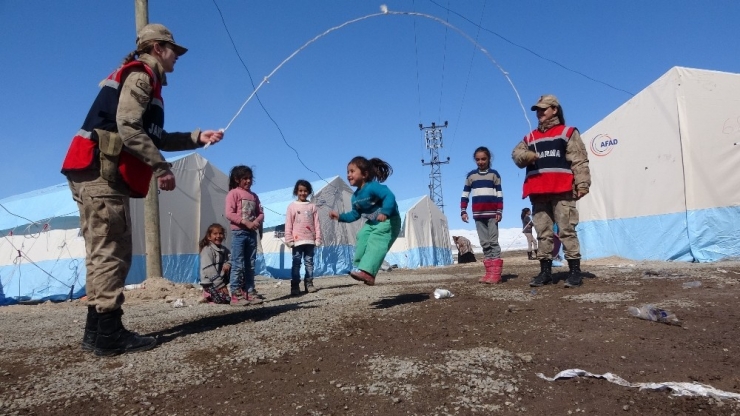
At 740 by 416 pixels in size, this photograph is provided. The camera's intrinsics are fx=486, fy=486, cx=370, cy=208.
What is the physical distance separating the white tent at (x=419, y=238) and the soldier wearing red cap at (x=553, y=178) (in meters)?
16.1

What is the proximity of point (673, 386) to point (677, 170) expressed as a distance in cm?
1023

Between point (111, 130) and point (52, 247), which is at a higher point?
point (111, 130)

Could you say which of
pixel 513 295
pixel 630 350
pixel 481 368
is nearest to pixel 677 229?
pixel 513 295

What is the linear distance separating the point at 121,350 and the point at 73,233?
904cm

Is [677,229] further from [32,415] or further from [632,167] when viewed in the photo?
[32,415]

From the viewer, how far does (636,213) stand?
11.7 m

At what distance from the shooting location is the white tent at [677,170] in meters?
9.89

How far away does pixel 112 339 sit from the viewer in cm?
296

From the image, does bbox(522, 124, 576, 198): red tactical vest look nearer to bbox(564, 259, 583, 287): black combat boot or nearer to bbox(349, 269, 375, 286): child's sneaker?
bbox(564, 259, 583, 287): black combat boot

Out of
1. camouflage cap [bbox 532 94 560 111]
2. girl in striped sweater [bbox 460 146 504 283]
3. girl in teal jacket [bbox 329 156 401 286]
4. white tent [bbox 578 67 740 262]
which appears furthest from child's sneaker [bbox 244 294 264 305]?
white tent [bbox 578 67 740 262]

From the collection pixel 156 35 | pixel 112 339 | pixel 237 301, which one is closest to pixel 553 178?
pixel 237 301

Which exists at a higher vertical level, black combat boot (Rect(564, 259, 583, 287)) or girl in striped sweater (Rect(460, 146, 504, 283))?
girl in striped sweater (Rect(460, 146, 504, 283))

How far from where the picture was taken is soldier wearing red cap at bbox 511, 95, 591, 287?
530cm

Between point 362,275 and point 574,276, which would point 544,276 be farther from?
point 362,275
